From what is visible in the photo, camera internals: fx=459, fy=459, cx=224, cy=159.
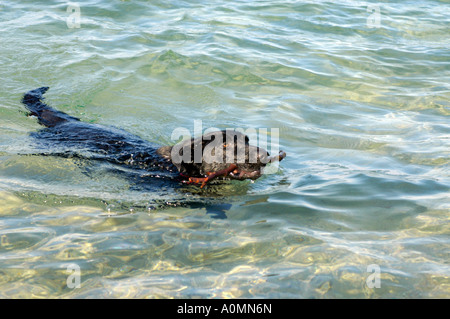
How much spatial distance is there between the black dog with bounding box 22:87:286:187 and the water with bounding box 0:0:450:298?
0.73ft

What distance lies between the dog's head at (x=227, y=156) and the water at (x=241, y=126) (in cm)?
40

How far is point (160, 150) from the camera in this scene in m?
5.53

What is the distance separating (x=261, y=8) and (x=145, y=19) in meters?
3.45

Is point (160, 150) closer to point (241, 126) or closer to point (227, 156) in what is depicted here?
point (227, 156)

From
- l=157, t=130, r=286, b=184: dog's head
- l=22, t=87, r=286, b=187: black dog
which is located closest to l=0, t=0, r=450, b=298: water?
l=22, t=87, r=286, b=187: black dog

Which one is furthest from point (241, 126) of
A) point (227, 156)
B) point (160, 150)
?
point (227, 156)

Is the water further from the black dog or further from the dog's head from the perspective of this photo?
the dog's head

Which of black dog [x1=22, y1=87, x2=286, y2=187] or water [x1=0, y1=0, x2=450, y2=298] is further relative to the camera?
black dog [x1=22, y1=87, x2=286, y2=187]

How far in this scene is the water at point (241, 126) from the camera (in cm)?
386

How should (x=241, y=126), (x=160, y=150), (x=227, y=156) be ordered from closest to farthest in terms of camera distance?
1. (x=227, y=156)
2. (x=160, y=150)
3. (x=241, y=126)

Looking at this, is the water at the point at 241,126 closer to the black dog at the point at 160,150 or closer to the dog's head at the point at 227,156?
the black dog at the point at 160,150

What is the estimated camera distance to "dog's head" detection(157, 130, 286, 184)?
14.9 feet

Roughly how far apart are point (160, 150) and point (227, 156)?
1239 mm

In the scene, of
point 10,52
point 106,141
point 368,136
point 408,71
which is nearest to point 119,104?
point 106,141
